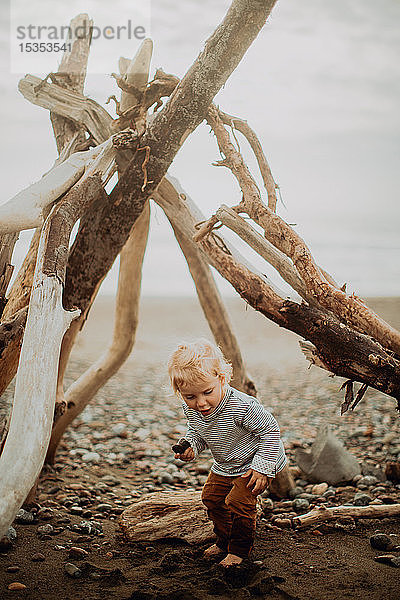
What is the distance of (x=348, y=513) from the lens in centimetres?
383

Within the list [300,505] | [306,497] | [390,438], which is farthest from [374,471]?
[390,438]

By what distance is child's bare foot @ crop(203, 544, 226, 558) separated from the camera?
325cm

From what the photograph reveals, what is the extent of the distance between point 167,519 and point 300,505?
1.08 metres

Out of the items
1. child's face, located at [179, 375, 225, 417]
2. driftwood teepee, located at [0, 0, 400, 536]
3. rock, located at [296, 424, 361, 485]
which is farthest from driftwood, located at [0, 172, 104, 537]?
rock, located at [296, 424, 361, 485]

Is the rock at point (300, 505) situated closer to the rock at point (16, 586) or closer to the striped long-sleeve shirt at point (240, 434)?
the striped long-sleeve shirt at point (240, 434)

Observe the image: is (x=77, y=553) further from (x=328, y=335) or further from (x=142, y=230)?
(x=142, y=230)

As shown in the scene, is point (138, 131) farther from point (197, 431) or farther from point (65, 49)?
point (197, 431)

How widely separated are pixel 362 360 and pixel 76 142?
2.59 m

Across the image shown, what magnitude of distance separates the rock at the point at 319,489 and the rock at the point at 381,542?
101 centimetres

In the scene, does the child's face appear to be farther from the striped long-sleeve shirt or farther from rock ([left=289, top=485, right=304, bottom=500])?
rock ([left=289, top=485, right=304, bottom=500])

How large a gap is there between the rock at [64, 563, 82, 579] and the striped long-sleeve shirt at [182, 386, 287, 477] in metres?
0.92

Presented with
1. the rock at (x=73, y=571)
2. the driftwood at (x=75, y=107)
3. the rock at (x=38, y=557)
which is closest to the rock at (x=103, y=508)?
the rock at (x=38, y=557)

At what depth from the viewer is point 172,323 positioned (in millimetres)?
15797

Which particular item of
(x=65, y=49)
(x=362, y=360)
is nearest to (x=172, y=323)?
(x=65, y=49)
